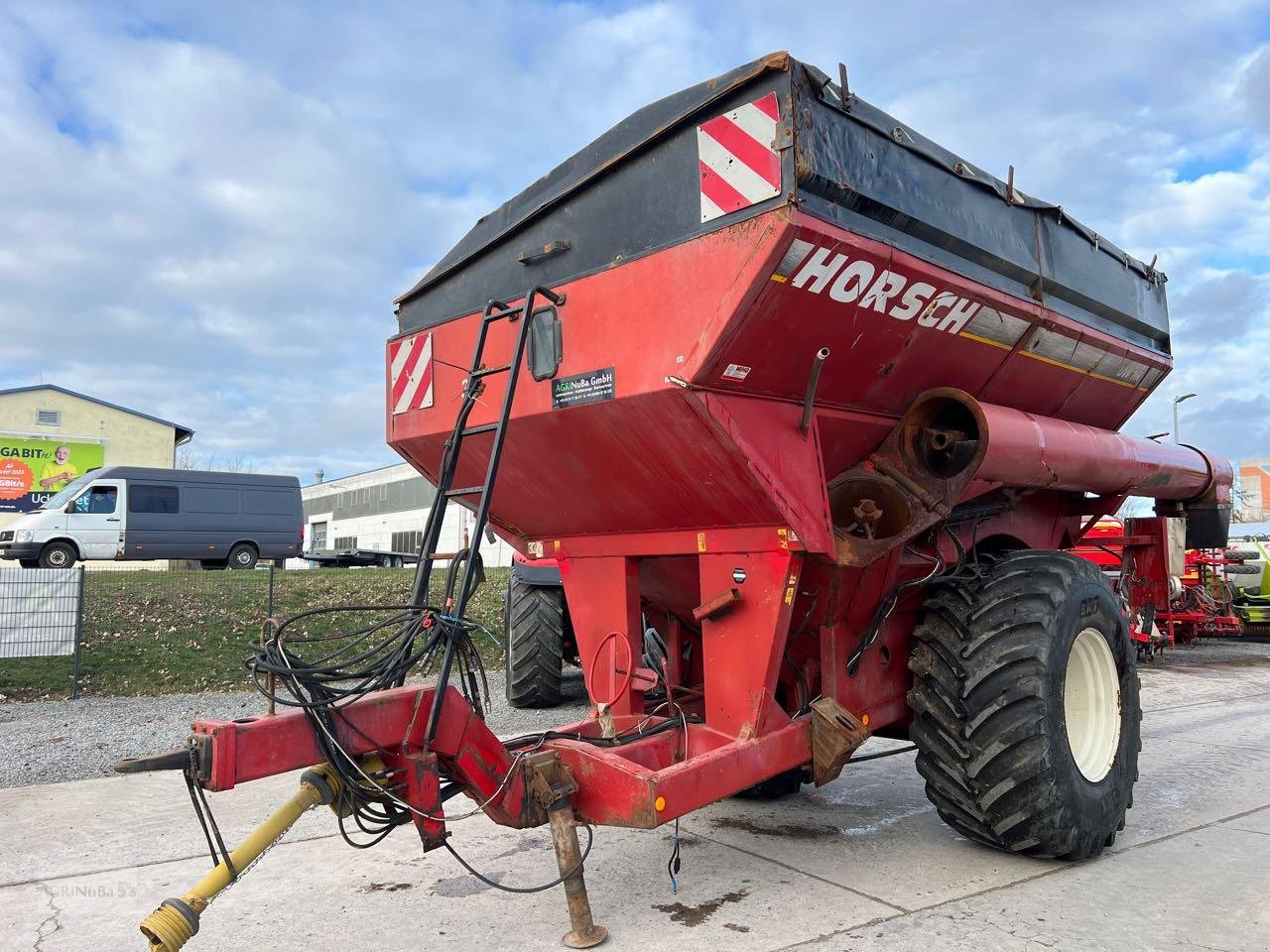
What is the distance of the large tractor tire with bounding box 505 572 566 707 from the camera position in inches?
321

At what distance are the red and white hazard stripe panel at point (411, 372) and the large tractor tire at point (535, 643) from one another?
3.59 meters

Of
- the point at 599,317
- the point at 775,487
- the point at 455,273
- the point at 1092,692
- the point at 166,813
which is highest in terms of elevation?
the point at 455,273

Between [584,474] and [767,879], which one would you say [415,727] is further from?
[767,879]

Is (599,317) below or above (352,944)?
above

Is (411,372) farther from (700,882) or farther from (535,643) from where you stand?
(535,643)

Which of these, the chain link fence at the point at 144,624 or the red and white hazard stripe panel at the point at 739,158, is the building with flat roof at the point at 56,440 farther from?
the red and white hazard stripe panel at the point at 739,158

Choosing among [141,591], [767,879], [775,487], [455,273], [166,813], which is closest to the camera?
[775,487]

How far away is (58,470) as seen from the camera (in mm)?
30641

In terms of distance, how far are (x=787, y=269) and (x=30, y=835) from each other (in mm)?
4558

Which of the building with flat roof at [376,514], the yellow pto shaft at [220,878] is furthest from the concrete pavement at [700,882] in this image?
the building with flat roof at [376,514]

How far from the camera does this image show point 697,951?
Result: 10.8 feet

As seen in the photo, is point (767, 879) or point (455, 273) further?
point (455, 273)

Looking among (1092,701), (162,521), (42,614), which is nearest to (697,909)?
(1092,701)

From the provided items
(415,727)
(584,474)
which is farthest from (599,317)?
(415,727)
